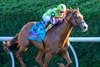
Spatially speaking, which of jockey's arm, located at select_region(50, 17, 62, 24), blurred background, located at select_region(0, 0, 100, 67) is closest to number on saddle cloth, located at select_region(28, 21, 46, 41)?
jockey's arm, located at select_region(50, 17, 62, 24)

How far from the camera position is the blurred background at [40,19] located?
25.5 ft

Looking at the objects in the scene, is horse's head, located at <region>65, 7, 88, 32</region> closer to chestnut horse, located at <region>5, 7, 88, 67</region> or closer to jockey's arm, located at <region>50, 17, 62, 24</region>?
chestnut horse, located at <region>5, 7, 88, 67</region>

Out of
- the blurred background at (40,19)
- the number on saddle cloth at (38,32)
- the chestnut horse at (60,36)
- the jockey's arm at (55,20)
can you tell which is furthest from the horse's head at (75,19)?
the blurred background at (40,19)

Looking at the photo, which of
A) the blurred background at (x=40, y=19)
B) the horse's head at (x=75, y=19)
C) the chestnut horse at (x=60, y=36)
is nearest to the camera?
the horse's head at (x=75, y=19)

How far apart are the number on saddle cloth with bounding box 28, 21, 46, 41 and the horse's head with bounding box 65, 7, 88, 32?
395mm

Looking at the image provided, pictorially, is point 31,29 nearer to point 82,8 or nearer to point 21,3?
point 82,8

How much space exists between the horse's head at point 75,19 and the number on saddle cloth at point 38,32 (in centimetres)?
39

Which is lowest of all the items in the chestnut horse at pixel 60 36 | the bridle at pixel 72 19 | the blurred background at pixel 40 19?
the blurred background at pixel 40 19

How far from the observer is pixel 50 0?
9.20 m

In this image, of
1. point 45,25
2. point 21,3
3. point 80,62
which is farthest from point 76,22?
point 21,3

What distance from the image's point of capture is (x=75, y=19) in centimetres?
623

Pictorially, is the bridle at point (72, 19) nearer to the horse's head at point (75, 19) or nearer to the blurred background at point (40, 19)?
the horse's head at point (75, 19)

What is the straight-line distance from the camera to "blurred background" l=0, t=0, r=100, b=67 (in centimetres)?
778

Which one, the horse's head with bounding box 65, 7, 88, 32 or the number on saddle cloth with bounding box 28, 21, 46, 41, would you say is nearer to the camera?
the horse's head with bounding box 65, 7, 88, 32
